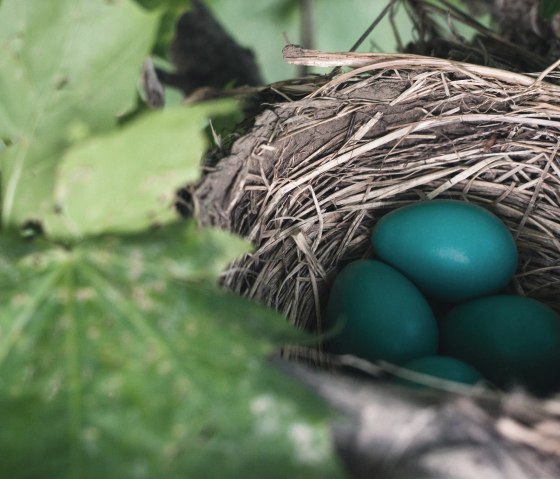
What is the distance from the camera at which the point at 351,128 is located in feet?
2.55

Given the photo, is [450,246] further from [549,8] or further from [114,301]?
[114,301]

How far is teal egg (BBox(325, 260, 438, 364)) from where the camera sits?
0.71 metres

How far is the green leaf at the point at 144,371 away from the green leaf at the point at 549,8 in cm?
62

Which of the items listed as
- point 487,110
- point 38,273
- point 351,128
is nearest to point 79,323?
point 38,273

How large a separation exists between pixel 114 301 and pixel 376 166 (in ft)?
1.67

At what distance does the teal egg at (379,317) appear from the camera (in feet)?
2.34

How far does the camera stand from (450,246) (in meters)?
0.77

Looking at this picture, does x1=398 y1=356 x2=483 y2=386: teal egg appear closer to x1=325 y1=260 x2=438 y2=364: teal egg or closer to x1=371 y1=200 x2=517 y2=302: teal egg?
x1=325 y1=260 x2=438 y2=364: teal egg

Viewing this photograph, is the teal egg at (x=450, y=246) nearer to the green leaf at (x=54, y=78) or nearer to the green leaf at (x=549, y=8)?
the green leaf at (x=549, y=8)

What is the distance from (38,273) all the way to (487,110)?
606mm

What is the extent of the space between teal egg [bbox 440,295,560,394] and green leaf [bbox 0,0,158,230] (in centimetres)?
50

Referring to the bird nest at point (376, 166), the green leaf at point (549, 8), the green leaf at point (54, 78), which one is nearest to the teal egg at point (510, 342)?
the bird nest at point (376, 166)

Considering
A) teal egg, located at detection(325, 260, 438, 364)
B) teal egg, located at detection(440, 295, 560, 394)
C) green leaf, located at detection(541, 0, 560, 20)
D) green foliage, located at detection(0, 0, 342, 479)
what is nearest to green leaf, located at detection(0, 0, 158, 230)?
green foliage, located at detection(0, 0, 342, 479)

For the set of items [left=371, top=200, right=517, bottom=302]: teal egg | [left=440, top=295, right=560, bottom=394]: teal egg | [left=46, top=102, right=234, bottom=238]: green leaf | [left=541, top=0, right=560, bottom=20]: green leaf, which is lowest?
[left=440, top=295, right=560, bottom=394]: teal egg
